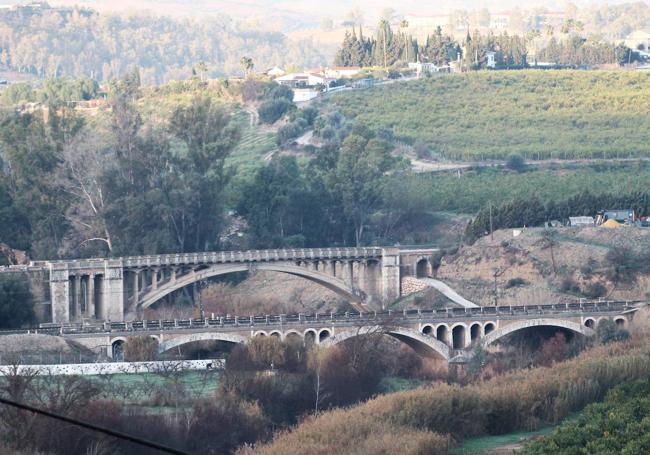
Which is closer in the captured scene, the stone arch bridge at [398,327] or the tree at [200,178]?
the stone arch bridge at [398,327]

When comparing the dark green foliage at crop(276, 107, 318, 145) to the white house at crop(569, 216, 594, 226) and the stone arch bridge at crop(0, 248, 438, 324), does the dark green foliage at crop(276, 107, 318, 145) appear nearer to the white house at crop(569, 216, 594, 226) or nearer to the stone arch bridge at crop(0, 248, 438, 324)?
the stone arch bridge at crop(0, 248, 438, 324)

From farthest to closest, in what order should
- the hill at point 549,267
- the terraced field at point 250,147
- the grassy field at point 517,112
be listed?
the grassy field at point 517,112 → the terraced field at point 250,147 → the hill at point 549,267

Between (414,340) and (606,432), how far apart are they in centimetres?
2612

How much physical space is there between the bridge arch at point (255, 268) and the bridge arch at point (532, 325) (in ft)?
52.5

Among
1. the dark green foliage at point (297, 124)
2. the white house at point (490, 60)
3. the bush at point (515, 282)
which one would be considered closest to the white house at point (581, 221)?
the bush at point (515, 282)

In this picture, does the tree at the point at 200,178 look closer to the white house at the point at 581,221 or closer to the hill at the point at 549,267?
the hill at the point at 549,267

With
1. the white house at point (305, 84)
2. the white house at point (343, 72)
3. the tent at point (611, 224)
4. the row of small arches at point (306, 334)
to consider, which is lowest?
the row of small arches at point (306, 334)

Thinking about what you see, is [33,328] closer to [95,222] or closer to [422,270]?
[95,222]

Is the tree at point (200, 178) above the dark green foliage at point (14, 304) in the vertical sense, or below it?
above

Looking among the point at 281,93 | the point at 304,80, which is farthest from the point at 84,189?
the point at 304,80

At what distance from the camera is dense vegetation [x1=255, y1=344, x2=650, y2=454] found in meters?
57.0

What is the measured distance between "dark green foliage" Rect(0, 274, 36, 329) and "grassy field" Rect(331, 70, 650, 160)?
5244 centimetres

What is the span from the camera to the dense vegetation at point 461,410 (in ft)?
187

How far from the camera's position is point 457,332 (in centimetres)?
8119
